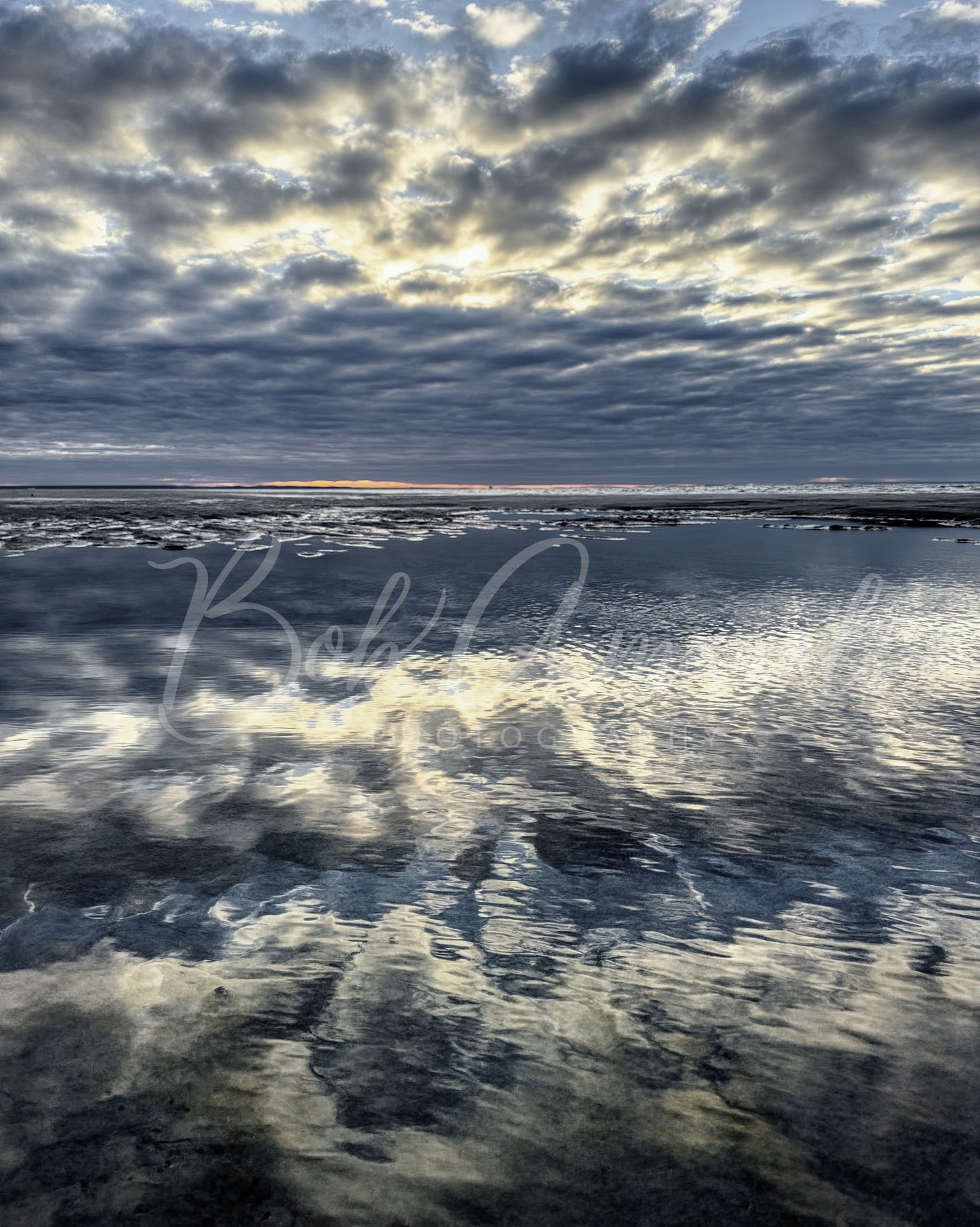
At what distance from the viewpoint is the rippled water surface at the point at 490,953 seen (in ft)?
7.25

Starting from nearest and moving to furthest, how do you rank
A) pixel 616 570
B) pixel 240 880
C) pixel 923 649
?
pixel 240 880
pixel 923 649
pixel 616 570

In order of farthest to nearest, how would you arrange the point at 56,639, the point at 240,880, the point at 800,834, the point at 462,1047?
the point at 56,639 < the point at 800,834 < the point at 240,880 < the point at 462,1047

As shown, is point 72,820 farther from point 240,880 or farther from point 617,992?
point 617,992

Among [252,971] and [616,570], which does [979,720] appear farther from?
[616,570]

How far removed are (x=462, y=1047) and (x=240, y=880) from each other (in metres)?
1.67

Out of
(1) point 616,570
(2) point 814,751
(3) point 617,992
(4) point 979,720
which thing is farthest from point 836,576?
(3) point 617,992

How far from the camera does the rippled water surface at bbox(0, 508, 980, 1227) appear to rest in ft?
7.25

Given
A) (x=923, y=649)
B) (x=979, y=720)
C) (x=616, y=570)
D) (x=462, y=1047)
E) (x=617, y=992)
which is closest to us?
(x=462, y=1047)

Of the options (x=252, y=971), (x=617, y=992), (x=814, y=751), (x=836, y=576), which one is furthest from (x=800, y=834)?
(x=836, y=576)

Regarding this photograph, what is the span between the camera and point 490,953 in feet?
10.7

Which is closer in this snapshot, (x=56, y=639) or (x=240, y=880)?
(x=240, y=880)

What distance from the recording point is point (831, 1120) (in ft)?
7.82

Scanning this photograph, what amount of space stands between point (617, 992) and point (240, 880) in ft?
6.50

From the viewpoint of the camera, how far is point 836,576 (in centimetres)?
1809
